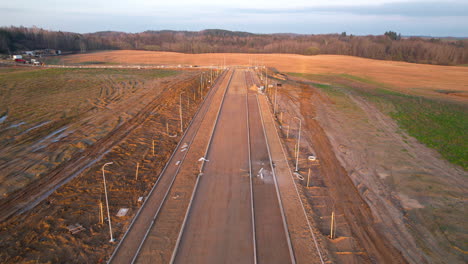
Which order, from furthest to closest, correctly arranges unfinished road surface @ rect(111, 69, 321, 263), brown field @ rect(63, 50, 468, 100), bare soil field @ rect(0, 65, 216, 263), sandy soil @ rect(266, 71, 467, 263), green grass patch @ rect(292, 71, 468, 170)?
brown field @ rect(63, 50, 468, 100), green grass patch @ rect(292, 71, 468, 170), sandy soil @ rect(266, 71, 467, 263), bare soil field @ rect(0, 65, 216, 263), unfinished road surface @ rect(111, 69, 321, 263)

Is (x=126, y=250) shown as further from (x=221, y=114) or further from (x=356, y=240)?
(x=221, y=114)

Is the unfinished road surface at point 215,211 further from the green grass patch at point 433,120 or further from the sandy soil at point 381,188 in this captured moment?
the green grass patch at point 433,120

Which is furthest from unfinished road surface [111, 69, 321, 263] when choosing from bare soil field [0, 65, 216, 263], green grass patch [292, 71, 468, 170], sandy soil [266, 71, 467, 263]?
green grass patch [292, 71, 468, 170]

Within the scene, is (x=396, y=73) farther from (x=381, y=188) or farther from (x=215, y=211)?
(x=215, y=211)

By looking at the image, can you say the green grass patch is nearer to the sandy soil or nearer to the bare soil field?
the sandy soil

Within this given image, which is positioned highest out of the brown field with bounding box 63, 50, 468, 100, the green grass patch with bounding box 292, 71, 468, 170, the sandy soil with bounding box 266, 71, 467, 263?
the brown field with bounding box 63, 50, 468, 100
